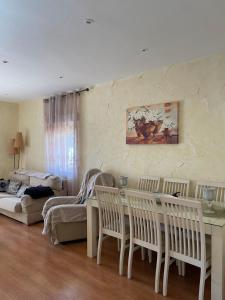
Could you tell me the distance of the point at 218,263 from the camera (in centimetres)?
234

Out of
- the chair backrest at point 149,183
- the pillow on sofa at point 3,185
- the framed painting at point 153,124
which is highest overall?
the framed painting at point 153,124

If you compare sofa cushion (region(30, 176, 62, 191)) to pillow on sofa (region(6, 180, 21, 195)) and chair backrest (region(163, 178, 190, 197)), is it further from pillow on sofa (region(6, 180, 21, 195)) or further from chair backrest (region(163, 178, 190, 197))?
chair backrest (region(163, 178, 190, 197))

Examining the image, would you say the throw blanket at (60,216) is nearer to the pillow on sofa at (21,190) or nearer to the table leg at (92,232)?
the table leg at (92,232)

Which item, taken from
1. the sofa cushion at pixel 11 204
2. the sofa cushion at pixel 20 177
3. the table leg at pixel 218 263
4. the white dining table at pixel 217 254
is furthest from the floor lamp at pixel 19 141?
the table leg at pixel 218 263

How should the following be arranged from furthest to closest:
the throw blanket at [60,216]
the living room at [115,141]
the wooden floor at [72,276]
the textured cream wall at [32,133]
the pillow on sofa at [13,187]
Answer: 1. the textured cream wall at [32,133]
2. the pillow on sofa at [13,187]
3. the throw blanket at [60,216]
4. the wooden floor at [72,276]
5. the living room at [115,141]

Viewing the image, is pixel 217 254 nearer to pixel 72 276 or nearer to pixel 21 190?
pixel 72 276

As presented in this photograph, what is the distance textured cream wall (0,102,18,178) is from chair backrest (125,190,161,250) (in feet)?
16.1

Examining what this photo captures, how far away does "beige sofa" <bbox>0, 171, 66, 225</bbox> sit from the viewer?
15.8ft

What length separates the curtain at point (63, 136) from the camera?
17.5 feet

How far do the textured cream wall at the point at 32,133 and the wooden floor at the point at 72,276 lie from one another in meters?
2.78

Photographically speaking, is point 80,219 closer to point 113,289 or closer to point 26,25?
point 113,289

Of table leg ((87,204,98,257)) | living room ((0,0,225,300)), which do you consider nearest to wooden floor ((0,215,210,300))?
living room ((0,0,225,300))

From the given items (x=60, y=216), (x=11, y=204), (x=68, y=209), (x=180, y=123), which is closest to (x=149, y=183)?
(x=180, y=123)

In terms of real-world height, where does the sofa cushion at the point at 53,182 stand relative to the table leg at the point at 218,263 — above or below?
above
